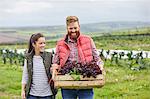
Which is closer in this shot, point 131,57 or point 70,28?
point 70,28

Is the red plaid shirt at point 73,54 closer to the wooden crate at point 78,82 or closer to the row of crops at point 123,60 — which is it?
the wooden crate at point 78,82

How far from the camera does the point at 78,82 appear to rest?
7.62 m

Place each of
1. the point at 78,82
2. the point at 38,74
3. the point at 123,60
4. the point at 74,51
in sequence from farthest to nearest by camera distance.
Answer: the point at 123,60, the point at 38,74, the point at 74,51, the point at 78,82

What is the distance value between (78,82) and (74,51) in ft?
2.16

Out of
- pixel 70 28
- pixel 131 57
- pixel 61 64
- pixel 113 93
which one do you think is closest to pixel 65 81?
pixel 61 64

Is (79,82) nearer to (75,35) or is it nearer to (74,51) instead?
(74,51)

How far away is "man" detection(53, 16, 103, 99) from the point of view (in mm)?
7816

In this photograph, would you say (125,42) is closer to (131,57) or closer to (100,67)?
(131,57)

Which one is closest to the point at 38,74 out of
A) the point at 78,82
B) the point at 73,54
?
the point at 73,54

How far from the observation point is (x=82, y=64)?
25.6 ft

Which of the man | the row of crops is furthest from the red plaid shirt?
the row of crops

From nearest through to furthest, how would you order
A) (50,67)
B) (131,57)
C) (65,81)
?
(65,81) < (50,67) < (131,57)

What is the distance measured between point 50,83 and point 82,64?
1043 millimetres

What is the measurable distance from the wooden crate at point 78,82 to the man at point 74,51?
26 centimetres
